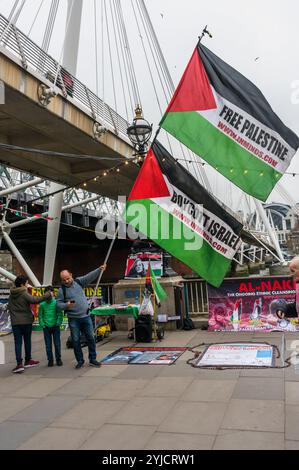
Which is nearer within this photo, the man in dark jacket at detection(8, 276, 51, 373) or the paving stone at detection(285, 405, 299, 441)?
the paving stone at detection(285, 405, 299, 441)

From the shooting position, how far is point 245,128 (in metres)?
7.38

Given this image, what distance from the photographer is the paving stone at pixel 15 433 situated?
435 centimetres

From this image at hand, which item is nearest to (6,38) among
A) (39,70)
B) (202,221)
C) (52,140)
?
(39,70)

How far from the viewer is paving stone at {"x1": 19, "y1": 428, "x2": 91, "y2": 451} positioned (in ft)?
13.8

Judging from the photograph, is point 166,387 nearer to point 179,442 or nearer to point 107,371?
point 107,371

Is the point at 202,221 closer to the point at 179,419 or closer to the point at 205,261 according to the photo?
the point at 205,261

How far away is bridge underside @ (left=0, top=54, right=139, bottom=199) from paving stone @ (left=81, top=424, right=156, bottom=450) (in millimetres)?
8831

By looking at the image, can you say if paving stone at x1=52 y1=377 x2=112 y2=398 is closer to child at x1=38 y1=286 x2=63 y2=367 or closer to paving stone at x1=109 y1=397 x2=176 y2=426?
paving stone at x1=109 y1=397 x2=176 y2=426

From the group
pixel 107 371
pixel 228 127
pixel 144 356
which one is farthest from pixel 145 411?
pixel 228 127

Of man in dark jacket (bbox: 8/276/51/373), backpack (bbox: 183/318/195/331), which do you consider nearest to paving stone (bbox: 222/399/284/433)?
man in dark jacket (bbox: 8/276/51/373)

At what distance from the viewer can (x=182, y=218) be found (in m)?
7.20

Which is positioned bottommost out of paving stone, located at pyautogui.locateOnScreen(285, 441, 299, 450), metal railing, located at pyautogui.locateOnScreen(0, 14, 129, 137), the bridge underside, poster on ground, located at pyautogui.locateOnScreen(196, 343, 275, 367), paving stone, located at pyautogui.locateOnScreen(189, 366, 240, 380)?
paving stone, located at pyautogui.locateOnScreen(285, 441, 299, 450)

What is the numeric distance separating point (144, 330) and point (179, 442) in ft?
18.0

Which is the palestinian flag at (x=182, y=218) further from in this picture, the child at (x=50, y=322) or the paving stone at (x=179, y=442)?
the paving stone at (x=179, y=442)
